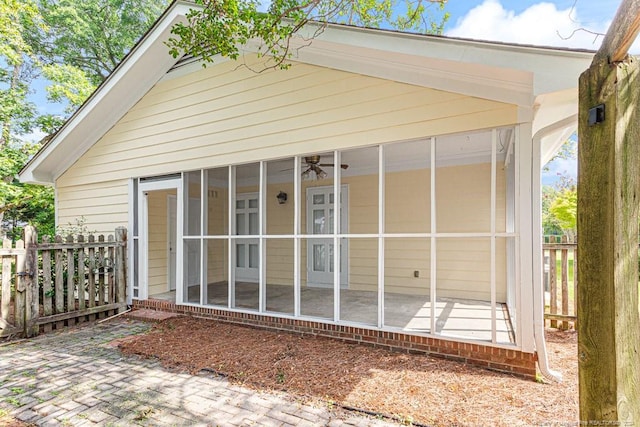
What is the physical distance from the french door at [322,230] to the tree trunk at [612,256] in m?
6.59

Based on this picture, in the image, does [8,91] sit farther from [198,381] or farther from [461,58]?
[461,58]

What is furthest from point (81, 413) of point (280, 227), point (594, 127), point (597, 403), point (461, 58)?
point (280, 227)

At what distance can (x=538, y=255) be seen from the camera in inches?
135

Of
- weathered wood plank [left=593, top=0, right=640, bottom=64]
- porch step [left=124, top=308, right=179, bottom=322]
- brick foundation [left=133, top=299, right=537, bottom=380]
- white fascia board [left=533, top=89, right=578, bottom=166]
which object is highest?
white fascia board [left=533, top=89, right=578, bottom=166]

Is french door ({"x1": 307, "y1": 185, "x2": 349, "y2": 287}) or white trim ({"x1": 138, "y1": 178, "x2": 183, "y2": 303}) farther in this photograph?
french door ({"x1": 307, "y1": 185, "x2": 349, "y2": 287})

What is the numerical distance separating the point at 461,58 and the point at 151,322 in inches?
243

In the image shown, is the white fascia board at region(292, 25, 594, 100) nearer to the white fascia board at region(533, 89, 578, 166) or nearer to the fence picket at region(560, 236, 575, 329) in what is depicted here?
the white fascia board at region(533, 89, 578, 166)

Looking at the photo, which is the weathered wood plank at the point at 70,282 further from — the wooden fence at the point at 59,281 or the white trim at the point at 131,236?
the white trim at the point at 131,236

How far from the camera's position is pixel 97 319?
6.08m

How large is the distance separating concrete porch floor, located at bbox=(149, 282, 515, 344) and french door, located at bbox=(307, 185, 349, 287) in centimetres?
38

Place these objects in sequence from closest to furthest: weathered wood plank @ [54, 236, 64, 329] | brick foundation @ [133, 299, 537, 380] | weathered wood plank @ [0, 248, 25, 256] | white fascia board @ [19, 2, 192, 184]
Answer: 1. brick foundation @ [133, 299, 537, 380]
2. weathered wood plank @ [0, 248, 25, 256]
3. weathered wood plank @ [54, 236, 64, 329]
4. white fascia board @ [19, 2, 192, 184]

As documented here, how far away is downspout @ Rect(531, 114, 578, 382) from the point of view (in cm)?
333

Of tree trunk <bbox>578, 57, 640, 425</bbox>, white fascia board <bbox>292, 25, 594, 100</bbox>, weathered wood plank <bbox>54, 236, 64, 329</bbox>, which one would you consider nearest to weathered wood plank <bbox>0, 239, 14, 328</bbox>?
weathered wood plank <bbox>54, 236, 64, 329</bbox>

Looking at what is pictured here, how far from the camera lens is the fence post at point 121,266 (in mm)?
6430
